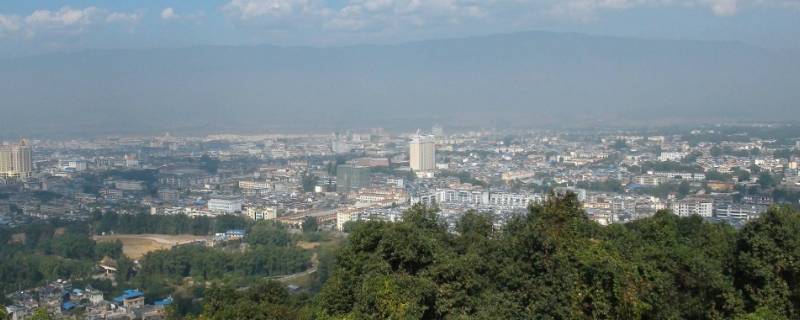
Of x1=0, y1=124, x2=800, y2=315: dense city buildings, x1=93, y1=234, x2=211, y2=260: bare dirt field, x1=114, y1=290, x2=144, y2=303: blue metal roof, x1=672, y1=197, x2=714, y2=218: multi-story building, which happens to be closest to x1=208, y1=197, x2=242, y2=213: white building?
x1=0, y1=124, x2=800, y2=315: dense city buildings

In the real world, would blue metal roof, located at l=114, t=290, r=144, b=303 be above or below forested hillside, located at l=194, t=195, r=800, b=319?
below

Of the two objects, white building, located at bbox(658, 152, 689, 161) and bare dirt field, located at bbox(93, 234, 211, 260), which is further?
A: white building, located at bbox(658, 152, 689, 161)

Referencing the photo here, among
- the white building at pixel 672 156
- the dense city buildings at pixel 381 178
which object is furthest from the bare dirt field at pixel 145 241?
the white building at pixel 672 156

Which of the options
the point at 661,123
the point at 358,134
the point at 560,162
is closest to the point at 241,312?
the point at 560,162

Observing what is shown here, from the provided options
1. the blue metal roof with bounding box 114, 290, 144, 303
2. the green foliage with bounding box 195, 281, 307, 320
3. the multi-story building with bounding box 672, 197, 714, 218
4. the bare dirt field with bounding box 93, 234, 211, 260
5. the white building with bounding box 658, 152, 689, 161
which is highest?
the white building with bounding box 658, 152, 689, 161

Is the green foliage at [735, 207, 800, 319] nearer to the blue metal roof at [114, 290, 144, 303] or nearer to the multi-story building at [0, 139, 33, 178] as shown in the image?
the blue metal roof at [114, 290, 144, 303]

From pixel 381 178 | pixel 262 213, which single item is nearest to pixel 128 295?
pixel 262 213

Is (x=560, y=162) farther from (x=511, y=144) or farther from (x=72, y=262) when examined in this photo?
(x=72, y=262)
